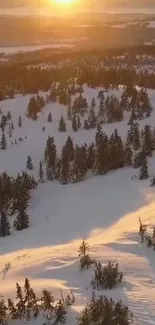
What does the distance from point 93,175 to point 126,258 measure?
108 ft

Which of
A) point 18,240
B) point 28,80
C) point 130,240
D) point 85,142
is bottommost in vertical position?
point 18,240

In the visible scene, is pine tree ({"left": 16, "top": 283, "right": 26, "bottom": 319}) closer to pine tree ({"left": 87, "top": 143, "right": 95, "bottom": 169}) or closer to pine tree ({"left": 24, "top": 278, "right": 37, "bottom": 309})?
pine tree ({"left": 24, "top": 278, "right": 37, "bottom": 309})

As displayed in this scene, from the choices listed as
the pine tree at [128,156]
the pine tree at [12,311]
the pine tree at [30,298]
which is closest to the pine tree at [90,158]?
the pine tree at [128,156]

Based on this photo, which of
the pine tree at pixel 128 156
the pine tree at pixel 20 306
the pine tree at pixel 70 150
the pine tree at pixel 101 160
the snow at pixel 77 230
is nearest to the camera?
the pine tree at pixel 20 306

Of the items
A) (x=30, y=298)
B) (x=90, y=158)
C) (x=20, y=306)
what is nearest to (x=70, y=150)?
(x=90, y=158)

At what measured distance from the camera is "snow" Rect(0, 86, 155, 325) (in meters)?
19.2

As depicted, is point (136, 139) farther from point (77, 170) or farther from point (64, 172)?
point (64, 172)

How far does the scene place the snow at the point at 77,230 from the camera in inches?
758

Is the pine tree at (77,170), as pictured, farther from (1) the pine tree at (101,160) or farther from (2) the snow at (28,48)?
(2) the snow at (28,48)

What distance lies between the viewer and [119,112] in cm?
7450

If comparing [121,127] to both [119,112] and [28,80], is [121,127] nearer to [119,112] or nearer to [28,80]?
[119,112]

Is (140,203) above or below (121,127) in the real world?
below

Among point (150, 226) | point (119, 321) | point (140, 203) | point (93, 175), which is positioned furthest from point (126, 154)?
point (119, 321)

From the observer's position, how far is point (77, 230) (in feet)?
117
